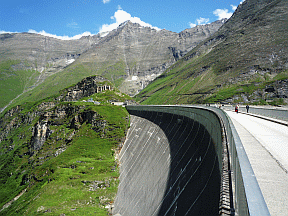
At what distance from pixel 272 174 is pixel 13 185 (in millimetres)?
75487

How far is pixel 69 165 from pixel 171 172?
3071cm

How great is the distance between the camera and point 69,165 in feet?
161

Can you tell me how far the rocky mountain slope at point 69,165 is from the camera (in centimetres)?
3619

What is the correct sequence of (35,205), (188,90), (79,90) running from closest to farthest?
(35,205), (79,90), (188,90)

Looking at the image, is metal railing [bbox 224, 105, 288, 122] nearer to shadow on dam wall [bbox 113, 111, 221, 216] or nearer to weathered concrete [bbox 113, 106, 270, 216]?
weathered concrete [bbox 113, 106, 270, 216]

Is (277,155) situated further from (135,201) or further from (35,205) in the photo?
(35,205)

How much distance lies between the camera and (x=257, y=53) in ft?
453

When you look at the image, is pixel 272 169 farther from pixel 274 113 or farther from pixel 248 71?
pixel 248 71

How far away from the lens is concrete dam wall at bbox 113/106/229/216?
52.0ft

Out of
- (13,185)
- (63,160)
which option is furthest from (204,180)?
(13,185)

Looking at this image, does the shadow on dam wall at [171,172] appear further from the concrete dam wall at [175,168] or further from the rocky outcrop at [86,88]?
the rocky outcrop at [86,88]

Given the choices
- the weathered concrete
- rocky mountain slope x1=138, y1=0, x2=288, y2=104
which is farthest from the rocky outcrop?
the weathered concrete

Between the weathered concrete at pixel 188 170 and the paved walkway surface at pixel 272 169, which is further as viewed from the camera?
the weathered concrete at pixel 188 170

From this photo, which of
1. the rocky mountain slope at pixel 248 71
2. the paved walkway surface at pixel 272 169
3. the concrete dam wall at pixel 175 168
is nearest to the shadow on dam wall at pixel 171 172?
the concrete dam wall at pixel 175 168
